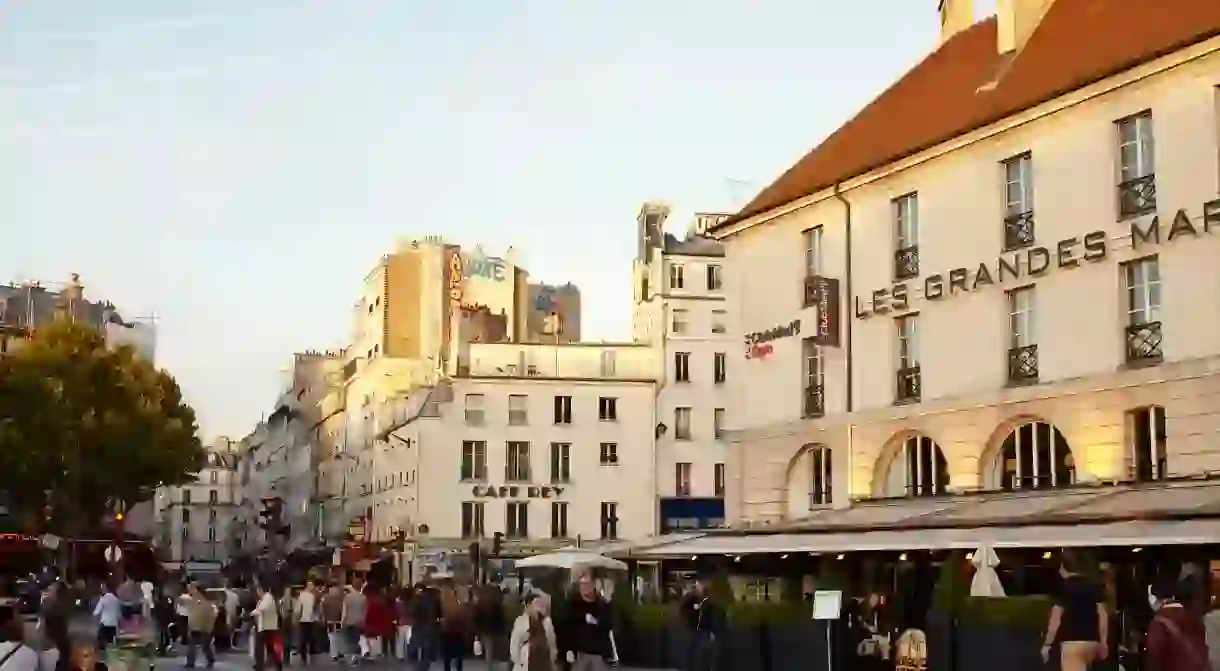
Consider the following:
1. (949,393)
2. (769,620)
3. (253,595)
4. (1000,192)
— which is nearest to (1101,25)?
(1000,192)

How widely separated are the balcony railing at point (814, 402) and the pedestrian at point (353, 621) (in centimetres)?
1053

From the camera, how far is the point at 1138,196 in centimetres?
2786

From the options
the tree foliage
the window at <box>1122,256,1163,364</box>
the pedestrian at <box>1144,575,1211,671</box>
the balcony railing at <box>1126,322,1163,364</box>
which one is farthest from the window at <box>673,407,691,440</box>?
the pedestrian at <box>1144,575,1211,671</box>

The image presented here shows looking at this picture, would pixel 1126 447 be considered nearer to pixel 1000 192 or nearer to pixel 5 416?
pixel 1000 192

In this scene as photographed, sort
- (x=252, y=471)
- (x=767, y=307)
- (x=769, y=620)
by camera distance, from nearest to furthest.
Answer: (x=769, y=620)
(x=767, y=307)
(x=252, y=471)

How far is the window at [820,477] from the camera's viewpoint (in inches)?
1433

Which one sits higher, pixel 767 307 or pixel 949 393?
pixel 767 307

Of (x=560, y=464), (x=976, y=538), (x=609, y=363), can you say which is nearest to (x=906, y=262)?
(x=976, y=538)

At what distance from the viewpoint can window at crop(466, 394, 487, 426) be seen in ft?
224

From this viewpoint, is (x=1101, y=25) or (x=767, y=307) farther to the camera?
(x=767, y=307)

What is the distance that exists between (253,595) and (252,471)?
10126 centimetres

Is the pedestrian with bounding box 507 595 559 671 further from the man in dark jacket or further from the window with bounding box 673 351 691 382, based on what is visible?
the window with bounding box 673 351 691 382

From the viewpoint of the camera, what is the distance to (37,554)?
68.1 meters

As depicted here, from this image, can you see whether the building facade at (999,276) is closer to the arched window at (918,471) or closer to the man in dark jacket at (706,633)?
the arched window at (918,471)
